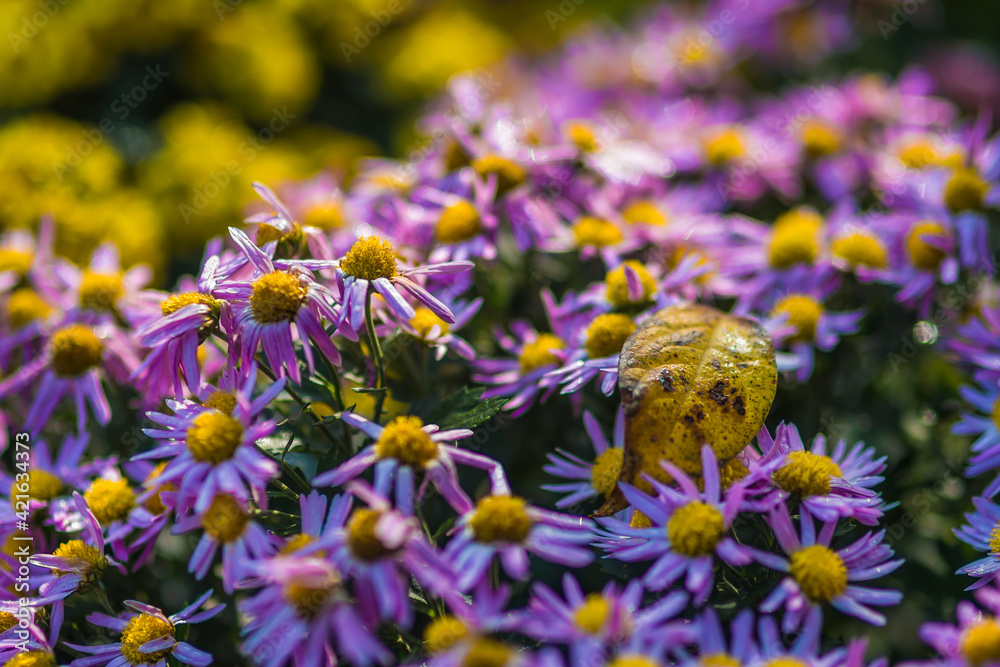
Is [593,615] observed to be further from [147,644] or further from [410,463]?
[147,644]

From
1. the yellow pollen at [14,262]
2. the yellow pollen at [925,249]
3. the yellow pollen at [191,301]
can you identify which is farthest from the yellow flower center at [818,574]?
the yellow pollen at [14,262]

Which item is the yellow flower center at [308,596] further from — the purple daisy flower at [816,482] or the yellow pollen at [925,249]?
the yellow pollen at [925,249]

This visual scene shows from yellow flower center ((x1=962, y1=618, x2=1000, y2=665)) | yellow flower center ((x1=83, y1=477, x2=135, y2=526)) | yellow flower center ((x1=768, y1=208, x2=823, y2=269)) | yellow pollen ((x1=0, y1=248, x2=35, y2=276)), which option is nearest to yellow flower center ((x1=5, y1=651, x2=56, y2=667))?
yellow flower center ((x1=83, y1=477, x2=135, y2=526))

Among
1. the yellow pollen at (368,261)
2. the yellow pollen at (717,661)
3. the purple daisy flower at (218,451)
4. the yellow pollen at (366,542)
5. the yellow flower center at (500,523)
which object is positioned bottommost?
the yellow pollen at (717,661)

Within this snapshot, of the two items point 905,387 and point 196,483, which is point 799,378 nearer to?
point 905,387

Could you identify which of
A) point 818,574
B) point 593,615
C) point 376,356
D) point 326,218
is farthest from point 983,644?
point 326,218

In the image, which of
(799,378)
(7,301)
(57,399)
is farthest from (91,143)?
(799,378)
